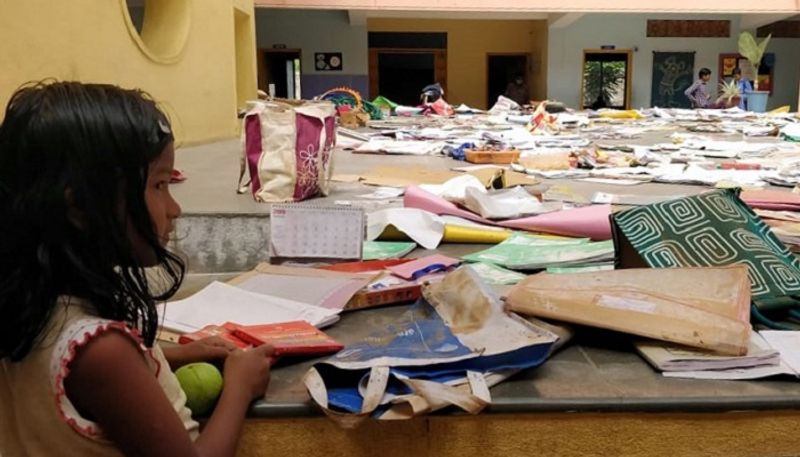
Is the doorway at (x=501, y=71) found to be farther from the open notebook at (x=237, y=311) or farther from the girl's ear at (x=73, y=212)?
the girl's ear at (x=73, y=212)

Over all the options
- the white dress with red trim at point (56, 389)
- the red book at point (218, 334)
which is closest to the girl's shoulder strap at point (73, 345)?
the white dress with red trim at point (56, 389)

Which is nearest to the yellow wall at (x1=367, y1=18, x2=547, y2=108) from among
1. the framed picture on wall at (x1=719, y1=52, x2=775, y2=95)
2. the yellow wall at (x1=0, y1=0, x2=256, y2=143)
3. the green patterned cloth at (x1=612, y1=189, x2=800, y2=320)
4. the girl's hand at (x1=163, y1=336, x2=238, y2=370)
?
the framed picture on wall at (x1=719, y1=52, x2=775, y2=95)

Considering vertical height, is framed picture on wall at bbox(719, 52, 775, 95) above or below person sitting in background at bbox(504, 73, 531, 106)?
above

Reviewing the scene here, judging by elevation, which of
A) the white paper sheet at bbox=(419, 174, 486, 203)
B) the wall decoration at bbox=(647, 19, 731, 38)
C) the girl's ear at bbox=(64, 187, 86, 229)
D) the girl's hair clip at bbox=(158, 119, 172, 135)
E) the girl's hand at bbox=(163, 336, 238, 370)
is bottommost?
the girl's hand at bbox=(163, 336, 238, 370)

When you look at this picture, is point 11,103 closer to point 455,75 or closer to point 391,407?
point 391,407

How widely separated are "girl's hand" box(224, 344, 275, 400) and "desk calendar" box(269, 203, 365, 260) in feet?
3.25

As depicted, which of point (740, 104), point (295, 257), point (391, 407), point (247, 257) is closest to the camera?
point (391, 407)

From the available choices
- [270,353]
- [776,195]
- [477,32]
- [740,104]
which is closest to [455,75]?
[477,32]

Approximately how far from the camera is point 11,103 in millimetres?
1052

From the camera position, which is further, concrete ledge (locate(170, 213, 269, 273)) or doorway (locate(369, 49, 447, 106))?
doorway (locate(369, 49, 447, 106))

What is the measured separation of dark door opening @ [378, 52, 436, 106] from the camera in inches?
705

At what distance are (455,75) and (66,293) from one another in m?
17.0

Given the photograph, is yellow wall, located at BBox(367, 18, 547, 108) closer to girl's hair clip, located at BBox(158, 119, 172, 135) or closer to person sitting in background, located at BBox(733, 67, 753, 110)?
person sitting in background, located at BBox(733, 67, 753, 110)

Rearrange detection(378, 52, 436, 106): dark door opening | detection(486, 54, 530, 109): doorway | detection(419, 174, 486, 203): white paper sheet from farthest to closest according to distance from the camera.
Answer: detection(378, 52, 436, 106): dark door opening, detection(486, 54, 530, 109): doorway, detection(419, 174, 486, 203): white paper sheet
